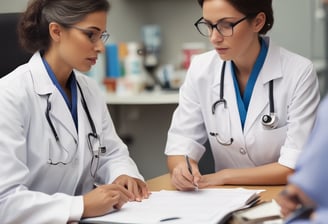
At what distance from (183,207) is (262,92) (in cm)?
60

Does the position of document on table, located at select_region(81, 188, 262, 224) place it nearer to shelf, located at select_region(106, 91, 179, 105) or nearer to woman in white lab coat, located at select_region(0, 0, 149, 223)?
woman in white lab coat, located at select_region(0, 0, 149, 223)

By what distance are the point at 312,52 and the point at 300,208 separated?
182cm

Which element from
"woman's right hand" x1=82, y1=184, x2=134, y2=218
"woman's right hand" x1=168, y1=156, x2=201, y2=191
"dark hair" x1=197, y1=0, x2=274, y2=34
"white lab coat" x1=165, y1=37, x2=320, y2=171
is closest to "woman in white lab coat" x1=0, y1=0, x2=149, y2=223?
"woman's right hand" x1=82, y1=184, x2=134, y2=218

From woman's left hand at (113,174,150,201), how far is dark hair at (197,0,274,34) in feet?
2.07

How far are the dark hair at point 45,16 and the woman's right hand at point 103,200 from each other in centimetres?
51

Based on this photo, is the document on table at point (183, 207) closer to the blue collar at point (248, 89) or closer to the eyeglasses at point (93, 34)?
the blue collar at point (248, 89)

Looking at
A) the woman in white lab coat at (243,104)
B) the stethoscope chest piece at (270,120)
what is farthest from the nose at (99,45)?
the stethoscope chest piece at (270,120)

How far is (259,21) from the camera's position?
195cm

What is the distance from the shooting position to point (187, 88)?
2115mm

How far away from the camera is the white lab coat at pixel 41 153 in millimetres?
1464

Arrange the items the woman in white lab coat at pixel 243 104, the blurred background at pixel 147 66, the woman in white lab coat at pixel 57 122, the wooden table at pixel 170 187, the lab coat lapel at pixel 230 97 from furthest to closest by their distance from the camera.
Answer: the blurred background at pixel 147 66 < the lab coat lapel at pixel 230 97 < the woman in white lab coat at pixel 243 104 < the wooden table at pixel 170 187 < the woman in white lab coat at pixel 57 122

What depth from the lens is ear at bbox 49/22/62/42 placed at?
5.62 feet

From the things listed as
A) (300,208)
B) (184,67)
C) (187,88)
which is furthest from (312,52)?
(300,208)

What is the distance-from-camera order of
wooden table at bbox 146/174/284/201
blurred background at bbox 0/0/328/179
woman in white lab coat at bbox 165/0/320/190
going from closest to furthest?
wooden table at bbox 146/174/284/201 < woman in white lab coat at bbox 165/0/320/190 < blurred background at bbox 0/0/328/179
